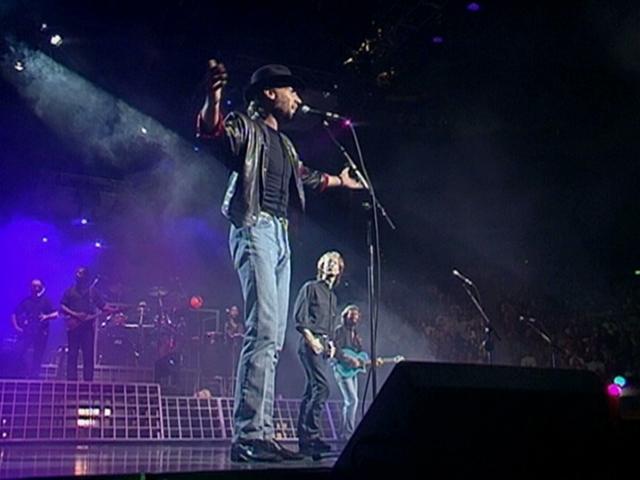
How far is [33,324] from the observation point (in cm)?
1112

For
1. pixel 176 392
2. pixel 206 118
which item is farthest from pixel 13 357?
pixel 206 118

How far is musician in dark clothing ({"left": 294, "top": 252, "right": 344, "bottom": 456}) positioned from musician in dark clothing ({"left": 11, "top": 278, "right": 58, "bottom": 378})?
23.2ft

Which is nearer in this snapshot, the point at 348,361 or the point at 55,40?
the point at 348,361

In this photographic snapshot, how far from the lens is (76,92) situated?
39.8 ft

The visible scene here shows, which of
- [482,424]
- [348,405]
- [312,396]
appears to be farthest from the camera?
[348,405]

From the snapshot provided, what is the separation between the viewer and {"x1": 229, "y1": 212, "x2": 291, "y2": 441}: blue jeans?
389 cm

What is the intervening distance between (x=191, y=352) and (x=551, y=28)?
8.81 m

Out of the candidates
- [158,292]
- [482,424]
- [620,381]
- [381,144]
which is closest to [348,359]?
[620,381]

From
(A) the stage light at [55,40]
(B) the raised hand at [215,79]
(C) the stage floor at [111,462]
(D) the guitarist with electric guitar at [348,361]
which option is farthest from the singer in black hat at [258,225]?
(A) the stage light at [55,40]

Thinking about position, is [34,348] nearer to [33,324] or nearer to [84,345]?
[33,324]

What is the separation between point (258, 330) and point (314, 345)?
151 cm

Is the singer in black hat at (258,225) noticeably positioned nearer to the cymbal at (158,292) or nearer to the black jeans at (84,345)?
the black jeans at (84,345)

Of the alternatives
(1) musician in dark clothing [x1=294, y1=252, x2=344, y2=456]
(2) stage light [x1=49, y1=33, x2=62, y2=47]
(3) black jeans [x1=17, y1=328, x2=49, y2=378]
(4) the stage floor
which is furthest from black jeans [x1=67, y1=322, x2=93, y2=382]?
(1) musician in dark clothing [x1=294, y1=252, x2=344, y2=456]

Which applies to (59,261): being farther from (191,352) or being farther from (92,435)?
(92,435)
